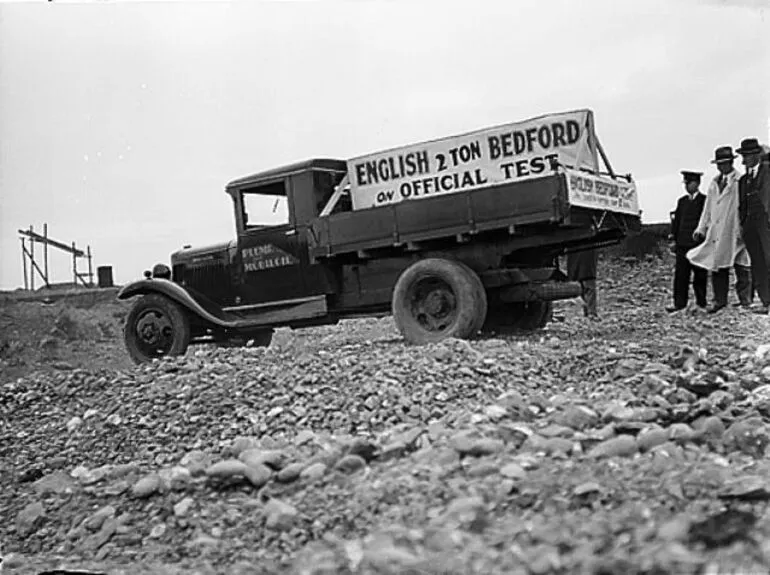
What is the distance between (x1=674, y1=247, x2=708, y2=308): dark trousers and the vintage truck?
0.60 m

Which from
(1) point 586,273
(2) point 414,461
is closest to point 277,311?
(1) point 586,273

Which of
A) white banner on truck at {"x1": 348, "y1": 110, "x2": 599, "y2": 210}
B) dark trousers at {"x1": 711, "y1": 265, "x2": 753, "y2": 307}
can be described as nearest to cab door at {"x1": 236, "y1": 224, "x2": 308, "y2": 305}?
white banner on truck at {"x1": 348, "y1": 110, "x2": 599, "y2": 210}

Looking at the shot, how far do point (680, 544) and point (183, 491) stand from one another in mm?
1853

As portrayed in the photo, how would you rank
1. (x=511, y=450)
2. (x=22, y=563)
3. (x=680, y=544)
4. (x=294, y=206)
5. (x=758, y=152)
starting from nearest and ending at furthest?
(x=680, y=544)
(x=511, y=450)
(x=22, y=563)
(x=758, y=152)
(x=294, y=206)

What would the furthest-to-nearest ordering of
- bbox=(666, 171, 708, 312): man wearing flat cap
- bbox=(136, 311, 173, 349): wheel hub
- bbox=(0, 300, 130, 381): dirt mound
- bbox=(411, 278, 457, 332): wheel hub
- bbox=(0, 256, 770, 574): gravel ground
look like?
bbox=(0, 300, 130, 381): dirt mound, bbox=(136, 311, 173, 349): wheel hub, bbox=(666, 171, 708, 312): man wearing flat cap, bbox=(411, 278, 457, 332): wheel hub, bbox=(0, 256, 770, 574): gravel ground

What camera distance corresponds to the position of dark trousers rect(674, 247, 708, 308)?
7020 millimetres

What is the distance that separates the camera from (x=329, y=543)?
233cm

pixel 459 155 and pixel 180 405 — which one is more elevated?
pixel 459 155

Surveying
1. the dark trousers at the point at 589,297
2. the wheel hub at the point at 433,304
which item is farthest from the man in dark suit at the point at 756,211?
the dark trousers at the point at 589,297

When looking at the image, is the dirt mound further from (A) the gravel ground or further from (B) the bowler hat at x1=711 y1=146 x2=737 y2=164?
(B) the bowler hat at x1=711 y1=146 x2=737 y2=164

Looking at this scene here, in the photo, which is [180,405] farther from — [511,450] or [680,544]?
[680,544]

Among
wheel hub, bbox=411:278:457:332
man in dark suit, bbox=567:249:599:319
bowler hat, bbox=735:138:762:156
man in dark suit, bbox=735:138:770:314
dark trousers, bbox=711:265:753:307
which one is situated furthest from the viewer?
man in dark suit, bbox=567:249:599:319

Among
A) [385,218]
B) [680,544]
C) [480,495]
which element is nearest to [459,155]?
[385,218]

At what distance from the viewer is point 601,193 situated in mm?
6207
